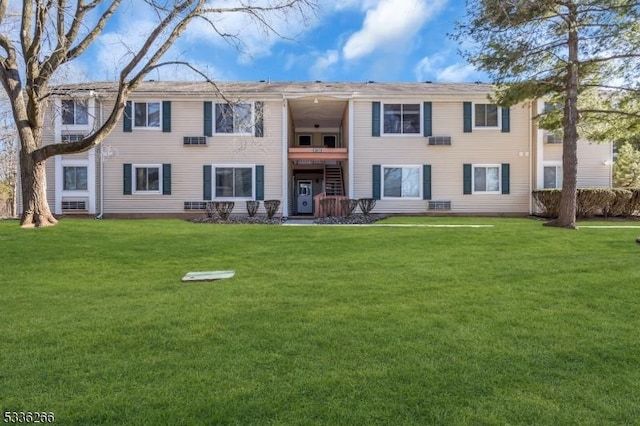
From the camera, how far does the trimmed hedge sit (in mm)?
15951

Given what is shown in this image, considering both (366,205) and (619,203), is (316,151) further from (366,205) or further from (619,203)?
(619,203)

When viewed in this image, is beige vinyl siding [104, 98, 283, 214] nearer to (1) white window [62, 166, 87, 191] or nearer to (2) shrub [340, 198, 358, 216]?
(1) white window [62, 166, 87, 191]

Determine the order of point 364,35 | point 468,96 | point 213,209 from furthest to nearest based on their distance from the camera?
point 364,35 → point 468,96 → point 213,209

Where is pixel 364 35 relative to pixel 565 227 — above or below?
above

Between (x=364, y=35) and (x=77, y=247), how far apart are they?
645 inches

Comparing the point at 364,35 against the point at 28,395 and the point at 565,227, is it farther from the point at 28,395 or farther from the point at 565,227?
the point at 28,395

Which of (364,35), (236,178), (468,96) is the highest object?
(364,35)

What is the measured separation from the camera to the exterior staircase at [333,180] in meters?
21.1

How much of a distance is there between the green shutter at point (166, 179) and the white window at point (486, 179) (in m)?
13.3

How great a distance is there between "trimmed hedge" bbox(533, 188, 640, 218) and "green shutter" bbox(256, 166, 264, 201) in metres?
11.8

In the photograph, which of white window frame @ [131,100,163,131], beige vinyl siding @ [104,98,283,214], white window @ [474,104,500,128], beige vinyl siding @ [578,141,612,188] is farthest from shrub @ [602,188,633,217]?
white window frame @ [131,100,163,131]

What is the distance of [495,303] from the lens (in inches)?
186

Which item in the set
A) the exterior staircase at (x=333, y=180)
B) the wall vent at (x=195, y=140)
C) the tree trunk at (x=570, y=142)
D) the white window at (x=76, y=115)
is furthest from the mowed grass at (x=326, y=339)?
the exterior staircase at (x=333, y=180)

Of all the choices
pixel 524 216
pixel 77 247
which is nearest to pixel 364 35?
pixel 524 216
